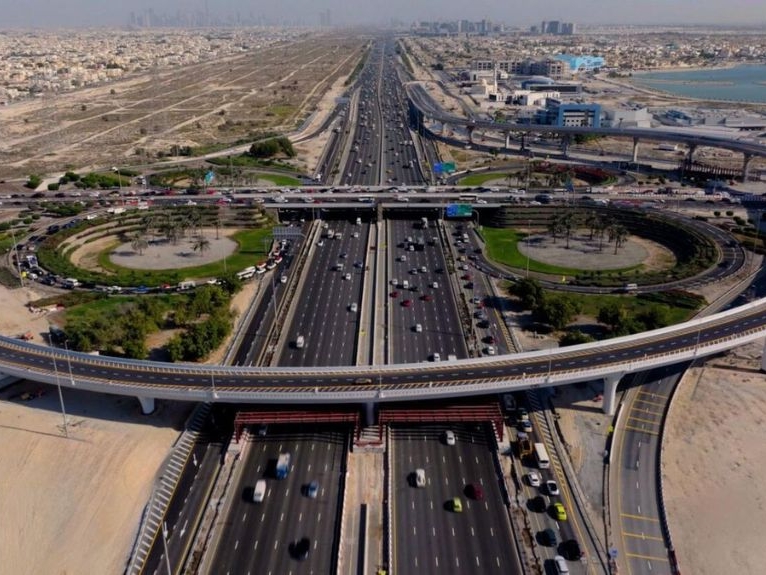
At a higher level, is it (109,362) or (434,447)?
(109,362)

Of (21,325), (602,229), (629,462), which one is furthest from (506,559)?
(602,229)

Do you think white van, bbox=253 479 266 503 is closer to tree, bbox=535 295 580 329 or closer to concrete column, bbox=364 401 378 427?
concrete column, bbox=364 401 378 427

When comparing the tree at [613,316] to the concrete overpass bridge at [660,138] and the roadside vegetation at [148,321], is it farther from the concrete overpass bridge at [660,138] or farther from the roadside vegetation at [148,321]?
the concrete overpass bridge at [660,138]

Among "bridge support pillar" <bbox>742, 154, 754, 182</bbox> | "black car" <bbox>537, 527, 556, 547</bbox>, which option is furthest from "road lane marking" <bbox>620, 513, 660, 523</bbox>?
"bridge support pillar" <bbox>742, 154, 754, 182</bbox>

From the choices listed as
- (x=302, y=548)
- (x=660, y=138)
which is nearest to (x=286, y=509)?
(x=302, y=548)

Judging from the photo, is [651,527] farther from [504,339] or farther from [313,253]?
[313,253]

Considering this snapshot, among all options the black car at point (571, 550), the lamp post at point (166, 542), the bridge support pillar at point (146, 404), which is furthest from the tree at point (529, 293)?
the lamp post at point (166, 542)

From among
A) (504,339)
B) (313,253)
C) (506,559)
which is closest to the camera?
(506,559)
